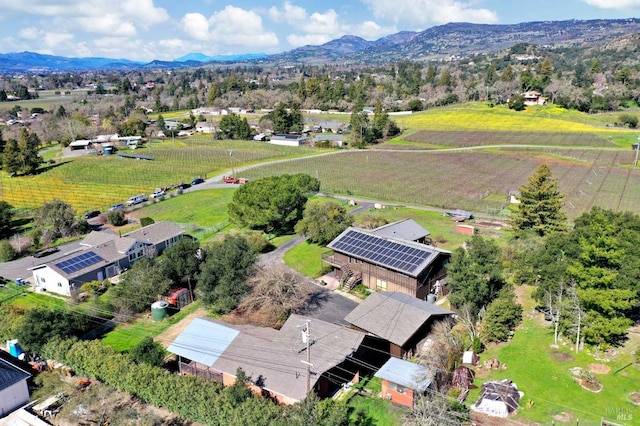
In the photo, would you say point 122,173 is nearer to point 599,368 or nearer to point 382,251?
point 382,251

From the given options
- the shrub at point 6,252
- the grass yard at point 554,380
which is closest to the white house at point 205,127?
the shrub at point 6,252

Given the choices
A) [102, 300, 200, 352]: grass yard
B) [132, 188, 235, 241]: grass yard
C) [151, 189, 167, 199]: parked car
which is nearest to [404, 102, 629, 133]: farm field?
[132, 188, 235, 241]: grass yard

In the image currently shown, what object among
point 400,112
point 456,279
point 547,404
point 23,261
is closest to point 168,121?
point 400,112

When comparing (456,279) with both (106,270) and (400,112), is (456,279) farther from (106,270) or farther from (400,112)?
(400,112)

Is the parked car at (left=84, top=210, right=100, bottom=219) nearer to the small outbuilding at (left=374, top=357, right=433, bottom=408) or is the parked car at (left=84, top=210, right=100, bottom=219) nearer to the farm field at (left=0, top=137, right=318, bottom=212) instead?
the farm field at (left=0, top=137, right=318, bottom=212)

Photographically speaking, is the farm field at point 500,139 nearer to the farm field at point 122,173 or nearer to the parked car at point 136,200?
the farm field at point 122,173

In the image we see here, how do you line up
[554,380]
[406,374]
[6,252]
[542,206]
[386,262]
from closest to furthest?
[406,374], [554,380], [386,262], [542,206], [6,252]

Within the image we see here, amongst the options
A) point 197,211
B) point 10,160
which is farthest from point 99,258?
point 10,160
